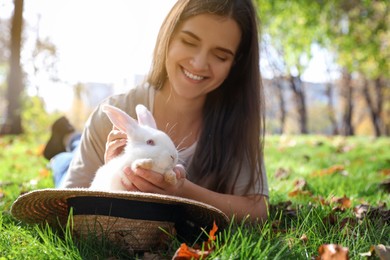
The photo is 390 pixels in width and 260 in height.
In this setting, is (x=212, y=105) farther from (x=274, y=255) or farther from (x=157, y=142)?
(x=274, y=255)

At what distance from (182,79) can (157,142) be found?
0.83 metres

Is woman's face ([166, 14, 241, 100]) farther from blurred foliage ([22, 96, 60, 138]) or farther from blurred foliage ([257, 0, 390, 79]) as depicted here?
blurred foliage ([22, 96, 60, 138])

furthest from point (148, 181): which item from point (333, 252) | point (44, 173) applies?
point (44, 173)

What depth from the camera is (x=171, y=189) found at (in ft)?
6.36

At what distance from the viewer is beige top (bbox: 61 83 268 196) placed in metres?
2.60

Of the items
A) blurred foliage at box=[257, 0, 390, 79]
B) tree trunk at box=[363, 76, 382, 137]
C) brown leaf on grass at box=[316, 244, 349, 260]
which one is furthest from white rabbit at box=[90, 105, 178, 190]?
tree trunk at box=[363, 76, 382, 137]

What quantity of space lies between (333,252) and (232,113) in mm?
1381

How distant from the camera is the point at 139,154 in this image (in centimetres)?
181

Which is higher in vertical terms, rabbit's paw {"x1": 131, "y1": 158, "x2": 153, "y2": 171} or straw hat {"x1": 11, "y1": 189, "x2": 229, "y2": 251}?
rabbit's paw {"x1": 131, "y1": 158, "x2": 153, "y2": 171}

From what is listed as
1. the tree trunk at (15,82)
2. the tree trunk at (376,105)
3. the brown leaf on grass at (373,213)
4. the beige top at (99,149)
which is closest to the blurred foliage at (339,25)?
the tree trunk at (15,82)

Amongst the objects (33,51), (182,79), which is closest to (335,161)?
(182,79)

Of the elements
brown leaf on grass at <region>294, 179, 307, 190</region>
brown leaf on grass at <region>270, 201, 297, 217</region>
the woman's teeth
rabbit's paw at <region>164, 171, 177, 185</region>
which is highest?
the woman's teeth

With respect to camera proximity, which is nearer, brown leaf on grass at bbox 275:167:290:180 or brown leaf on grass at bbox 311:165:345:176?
brown leaf on grass at bbox 275:167:290:180

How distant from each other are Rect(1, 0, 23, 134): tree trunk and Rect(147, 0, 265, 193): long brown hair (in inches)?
342
